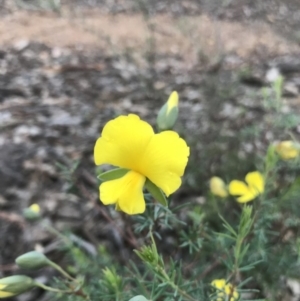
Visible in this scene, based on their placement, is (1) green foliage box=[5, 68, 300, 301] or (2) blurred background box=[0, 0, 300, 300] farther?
(2) blurred background box=[0, 0, 300, 300]

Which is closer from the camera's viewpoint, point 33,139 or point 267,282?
point 267,282

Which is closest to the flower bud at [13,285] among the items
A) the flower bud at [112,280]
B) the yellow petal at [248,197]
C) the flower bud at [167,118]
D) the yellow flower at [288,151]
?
the flower bud at [112,280]

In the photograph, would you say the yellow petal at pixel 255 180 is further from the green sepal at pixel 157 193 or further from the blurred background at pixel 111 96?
the green sepal at pixel 157 193

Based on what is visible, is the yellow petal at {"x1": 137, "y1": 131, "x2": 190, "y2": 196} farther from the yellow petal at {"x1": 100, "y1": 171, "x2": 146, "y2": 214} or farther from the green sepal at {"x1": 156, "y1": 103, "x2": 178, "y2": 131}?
the green sepal at {"x1": 156, "y1": 103, "x2": 178, "y2": 131}

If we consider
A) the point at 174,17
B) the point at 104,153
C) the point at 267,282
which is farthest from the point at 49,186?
the point at 174,17

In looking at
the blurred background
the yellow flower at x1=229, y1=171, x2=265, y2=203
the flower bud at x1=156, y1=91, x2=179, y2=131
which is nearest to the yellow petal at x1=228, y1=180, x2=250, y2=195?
the yellow flower at x1=229, y1=171, x2=265, y2=203

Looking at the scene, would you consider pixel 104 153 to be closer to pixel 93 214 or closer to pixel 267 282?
pixel 267 282

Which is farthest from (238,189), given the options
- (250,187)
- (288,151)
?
(288,151)
